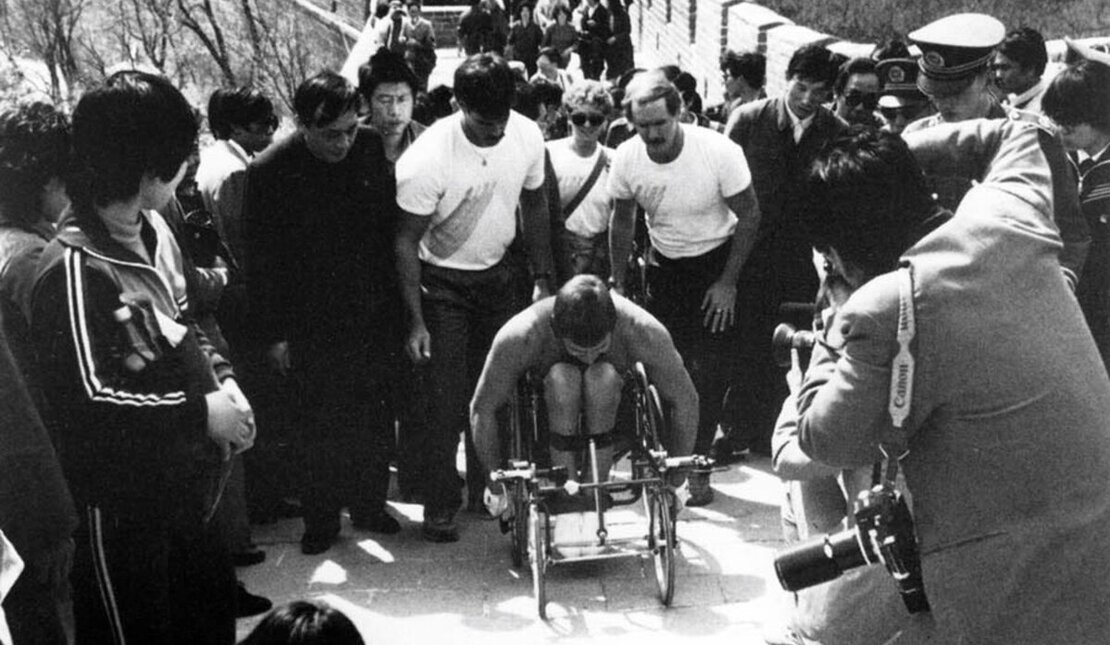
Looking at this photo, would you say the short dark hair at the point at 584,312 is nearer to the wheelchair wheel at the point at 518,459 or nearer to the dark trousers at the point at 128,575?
the wheelchair wheel at the point at 518,459

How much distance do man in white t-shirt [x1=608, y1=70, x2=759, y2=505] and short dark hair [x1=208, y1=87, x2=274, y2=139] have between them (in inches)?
61.6

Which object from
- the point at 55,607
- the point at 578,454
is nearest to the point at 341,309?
the point at 578,454

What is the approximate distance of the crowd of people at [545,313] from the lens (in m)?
2.76

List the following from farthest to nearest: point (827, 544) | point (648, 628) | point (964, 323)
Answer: point (648, 628) → point (827, 544) → point (964, 323)

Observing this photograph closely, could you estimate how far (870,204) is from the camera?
291 centimetres

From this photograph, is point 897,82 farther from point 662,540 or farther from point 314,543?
point 314,543

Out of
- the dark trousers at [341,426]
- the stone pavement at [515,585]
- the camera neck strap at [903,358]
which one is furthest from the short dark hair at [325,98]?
the camera neck strap at [903,358]

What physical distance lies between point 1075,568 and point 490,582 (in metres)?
3.53

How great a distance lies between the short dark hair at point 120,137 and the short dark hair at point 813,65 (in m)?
3.79

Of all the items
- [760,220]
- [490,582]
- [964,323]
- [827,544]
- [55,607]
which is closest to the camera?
[964,323]

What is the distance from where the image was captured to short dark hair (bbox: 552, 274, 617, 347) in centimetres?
552

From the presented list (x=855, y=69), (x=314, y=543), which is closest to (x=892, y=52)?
(x=855, y=69)

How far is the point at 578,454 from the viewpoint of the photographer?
5.84 metres

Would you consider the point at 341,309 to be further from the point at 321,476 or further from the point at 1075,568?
the point at 1075,568
